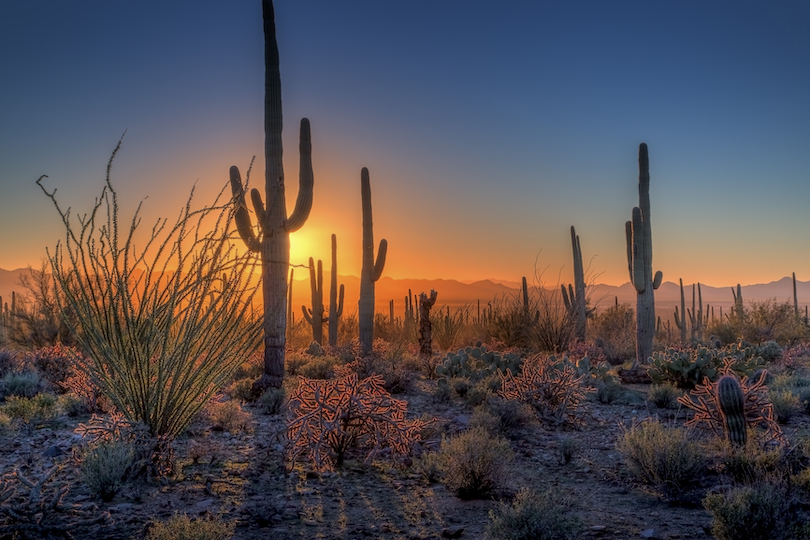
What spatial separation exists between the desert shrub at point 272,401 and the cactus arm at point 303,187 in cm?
297

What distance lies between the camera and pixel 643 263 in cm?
1496

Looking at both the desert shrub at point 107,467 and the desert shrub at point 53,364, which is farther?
the desert shrub at point 53,364

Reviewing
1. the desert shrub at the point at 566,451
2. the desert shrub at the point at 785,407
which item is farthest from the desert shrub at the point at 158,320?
the desert shrub at the point at 785,407

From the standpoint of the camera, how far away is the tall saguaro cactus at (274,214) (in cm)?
1013

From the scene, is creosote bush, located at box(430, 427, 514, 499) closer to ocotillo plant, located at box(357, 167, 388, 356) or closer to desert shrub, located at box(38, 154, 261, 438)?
desert shrub, located at box(38, 154, 261, 438)

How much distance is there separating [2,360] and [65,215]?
25.3ft

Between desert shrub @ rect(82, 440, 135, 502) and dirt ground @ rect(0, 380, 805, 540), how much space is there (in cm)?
9

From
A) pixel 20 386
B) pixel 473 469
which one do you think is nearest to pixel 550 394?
pixel 473 469

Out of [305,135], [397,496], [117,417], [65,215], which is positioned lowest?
[397,496]

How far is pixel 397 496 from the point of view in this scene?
5250 millimetres

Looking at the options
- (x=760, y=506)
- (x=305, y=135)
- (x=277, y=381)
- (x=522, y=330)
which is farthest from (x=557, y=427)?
(x=522, y=330)

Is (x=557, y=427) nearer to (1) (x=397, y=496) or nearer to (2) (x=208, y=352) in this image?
(1) (x=397, y=496)

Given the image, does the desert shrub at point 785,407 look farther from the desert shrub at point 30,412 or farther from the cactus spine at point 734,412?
the desert shrub at point 30,412

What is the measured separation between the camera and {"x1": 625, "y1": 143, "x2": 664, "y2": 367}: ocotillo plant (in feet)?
47.9
